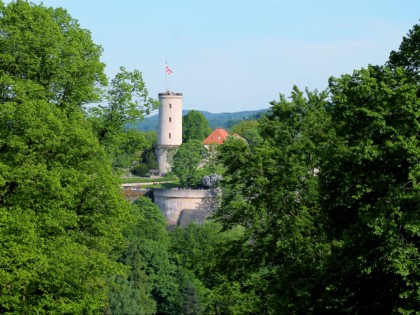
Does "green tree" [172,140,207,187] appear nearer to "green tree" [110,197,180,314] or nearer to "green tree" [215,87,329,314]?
"green tree" [110,197,180,314]

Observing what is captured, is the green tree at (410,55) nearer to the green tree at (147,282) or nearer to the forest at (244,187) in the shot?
the forest at (244,187)

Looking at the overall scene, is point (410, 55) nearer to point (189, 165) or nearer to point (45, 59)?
point (45, 59)

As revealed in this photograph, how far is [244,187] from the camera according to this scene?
20172mm

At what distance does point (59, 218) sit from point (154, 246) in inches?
1499

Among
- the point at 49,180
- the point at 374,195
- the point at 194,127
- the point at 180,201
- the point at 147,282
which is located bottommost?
the point at 147,282

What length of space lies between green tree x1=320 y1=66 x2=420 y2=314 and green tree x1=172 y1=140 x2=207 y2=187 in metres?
72.8

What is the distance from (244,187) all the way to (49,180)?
4749mm

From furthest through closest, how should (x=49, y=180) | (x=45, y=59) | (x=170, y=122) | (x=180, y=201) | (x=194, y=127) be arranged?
(x=194, y=127) → (x=170, y=122) → (x=180, y=201) → (x=45, y=59) → (x=49, y=180)

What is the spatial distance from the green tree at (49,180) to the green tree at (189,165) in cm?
6921

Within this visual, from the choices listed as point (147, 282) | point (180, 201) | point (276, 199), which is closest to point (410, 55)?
point (276, 199)

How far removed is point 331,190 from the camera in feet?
51.7

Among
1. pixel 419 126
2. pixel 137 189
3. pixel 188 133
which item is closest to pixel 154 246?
pixel 137 189

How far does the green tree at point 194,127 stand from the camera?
411 feet

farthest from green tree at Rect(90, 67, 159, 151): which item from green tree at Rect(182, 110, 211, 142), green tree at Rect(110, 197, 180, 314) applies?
green tree at Rect(182, 110, 211, 142)
